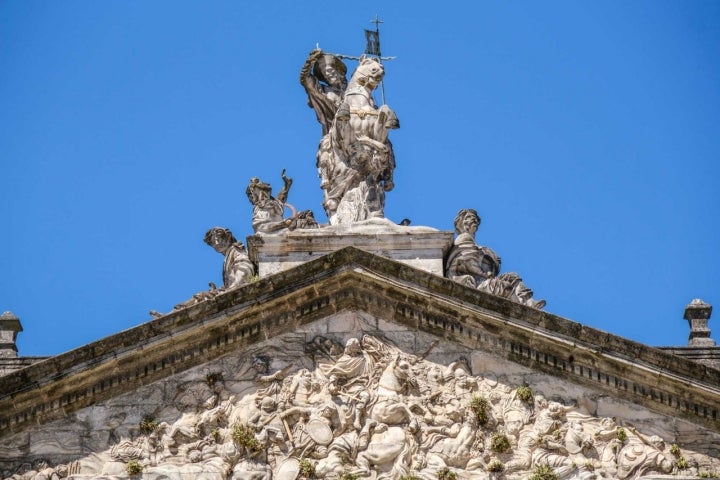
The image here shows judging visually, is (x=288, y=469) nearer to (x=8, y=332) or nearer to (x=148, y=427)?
(x=148, y=427)

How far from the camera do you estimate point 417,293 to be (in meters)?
28.5

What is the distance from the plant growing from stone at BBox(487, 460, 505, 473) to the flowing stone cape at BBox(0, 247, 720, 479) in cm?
3

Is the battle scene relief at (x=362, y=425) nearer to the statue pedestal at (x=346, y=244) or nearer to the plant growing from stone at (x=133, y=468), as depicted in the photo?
the plant growing from stone at (x=133, y=468)

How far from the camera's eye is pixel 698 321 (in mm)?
30703

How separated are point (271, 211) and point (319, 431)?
13.1 feet

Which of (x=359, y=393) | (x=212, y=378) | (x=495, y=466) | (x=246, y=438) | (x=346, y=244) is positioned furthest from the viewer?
(x=346, y=244)

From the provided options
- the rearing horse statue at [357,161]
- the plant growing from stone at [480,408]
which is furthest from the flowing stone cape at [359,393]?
the rearing horse statue at [357,161]

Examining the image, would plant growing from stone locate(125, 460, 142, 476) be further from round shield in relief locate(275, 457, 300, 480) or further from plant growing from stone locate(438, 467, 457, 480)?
plant growing from stone locate(438, 467, 457, 480)

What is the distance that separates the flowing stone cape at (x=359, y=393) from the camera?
2753 cm

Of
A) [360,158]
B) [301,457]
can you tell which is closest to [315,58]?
[360,158]

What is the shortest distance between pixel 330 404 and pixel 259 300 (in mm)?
1586

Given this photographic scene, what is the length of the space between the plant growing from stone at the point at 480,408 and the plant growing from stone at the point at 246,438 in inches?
102

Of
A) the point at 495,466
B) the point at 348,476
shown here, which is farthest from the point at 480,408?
the point at 348,476

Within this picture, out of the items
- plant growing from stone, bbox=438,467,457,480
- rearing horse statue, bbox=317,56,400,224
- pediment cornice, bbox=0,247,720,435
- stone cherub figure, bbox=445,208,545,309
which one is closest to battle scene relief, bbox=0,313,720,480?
plant growing from stone, bbox=438,467,457,480
